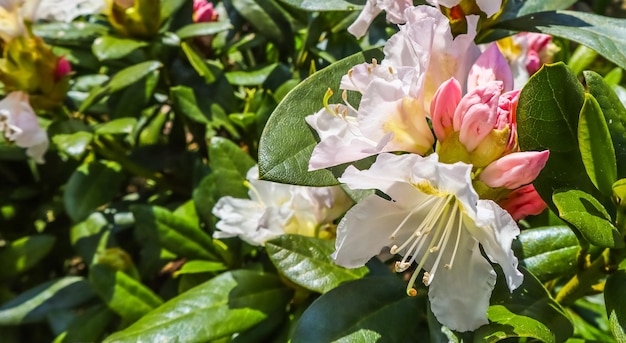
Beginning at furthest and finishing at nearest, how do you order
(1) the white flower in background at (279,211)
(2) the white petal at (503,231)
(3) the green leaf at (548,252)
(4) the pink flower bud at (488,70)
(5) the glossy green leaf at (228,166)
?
(5) the glossy green leaf at (228,166), (1) the white flower in background at (279,211), (3) the green leaf at (548,252), (4) the pink flower bud at (488,70), (2) the white petal at (503,231)

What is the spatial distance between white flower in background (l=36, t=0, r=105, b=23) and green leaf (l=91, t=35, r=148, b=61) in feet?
0.24

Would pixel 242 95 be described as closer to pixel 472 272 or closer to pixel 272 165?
pixel 272 165

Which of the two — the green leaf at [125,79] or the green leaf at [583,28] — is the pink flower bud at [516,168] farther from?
the green leaf at [125,79]

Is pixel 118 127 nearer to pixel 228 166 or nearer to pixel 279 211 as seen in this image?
pixel 228 166

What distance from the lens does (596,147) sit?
2.47 feet

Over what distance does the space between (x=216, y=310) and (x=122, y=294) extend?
328 millimetres

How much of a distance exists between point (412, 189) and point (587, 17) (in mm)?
513

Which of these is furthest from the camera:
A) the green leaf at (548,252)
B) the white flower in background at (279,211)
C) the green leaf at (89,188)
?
the green leaf at (89,188)

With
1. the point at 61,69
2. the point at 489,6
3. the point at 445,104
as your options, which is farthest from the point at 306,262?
the point at 61,69

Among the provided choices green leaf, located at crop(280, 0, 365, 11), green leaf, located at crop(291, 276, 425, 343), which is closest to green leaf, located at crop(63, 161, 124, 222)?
green leaf, located at crop(280, 0, 365, 11)

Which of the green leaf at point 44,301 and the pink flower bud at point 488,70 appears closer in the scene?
the pink flower bud at point 488,70

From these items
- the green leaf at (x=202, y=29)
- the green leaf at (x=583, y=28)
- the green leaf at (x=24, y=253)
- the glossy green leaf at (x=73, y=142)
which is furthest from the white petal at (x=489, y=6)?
the green leaf at (x=24, y=253)

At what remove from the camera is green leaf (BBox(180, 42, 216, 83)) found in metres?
1.35

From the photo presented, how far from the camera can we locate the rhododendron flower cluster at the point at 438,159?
0.70m
